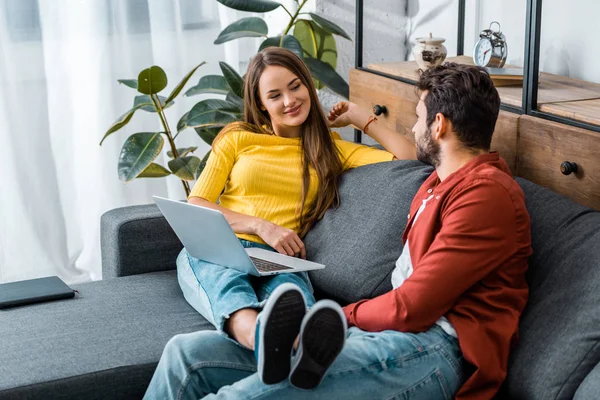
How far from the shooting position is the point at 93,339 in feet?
6.35

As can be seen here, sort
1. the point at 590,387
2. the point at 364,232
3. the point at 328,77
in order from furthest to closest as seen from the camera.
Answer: the point at 328,77
the point at 364,232
the point at 590,387

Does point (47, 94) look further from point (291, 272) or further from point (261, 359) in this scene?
point (261, 359)

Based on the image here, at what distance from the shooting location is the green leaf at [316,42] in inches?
125

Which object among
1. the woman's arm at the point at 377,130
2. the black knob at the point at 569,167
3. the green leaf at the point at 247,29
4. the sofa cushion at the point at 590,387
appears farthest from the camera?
the green leaf at the point at 247,29

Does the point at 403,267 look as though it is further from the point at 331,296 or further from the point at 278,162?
the point at 278,162

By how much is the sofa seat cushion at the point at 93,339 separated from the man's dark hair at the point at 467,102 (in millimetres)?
820

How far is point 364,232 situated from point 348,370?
62 cm

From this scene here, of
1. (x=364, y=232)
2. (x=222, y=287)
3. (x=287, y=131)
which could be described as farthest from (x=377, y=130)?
(x=222, y=287)

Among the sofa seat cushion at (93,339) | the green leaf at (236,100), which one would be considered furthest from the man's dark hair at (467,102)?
the green leaf at (236,100)

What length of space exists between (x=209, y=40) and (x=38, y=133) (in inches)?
31.4

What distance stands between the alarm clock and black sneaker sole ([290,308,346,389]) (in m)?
1.20

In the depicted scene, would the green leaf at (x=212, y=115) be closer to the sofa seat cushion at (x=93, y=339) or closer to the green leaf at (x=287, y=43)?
the green leaf at (x=287, y=43)

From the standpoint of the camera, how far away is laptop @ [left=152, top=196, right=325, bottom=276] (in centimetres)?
185

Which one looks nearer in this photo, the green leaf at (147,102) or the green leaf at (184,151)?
the green leaf at (147,102)
